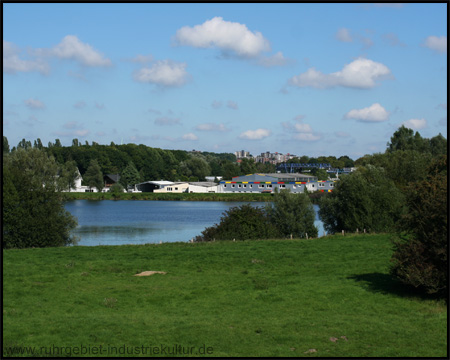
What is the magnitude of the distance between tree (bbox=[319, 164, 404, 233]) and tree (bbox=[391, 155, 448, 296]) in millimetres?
32352

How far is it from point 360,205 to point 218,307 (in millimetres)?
37008

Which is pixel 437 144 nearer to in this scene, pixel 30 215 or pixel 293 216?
pixel 293 216

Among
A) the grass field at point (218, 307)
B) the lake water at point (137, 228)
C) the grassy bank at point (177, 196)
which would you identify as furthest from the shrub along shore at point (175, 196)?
the grass field at point (218, 307)

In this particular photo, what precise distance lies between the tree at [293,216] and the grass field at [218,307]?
65.6ft

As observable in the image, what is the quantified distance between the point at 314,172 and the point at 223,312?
183m

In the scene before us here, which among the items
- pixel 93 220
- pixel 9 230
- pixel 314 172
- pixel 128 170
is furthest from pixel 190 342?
pixel 314 172

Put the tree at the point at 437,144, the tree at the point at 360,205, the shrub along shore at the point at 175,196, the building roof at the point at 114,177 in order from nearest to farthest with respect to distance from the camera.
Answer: the tree at the point at 360,205, the tree at the point at 437,144, the shrub along shore at the point at 175,196, the building roof at the point at 114,177

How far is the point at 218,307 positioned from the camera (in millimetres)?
18609

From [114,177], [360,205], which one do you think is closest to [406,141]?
[360,205]

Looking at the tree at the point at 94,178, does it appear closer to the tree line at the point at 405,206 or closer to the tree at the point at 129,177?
the tree at the point at 129,177

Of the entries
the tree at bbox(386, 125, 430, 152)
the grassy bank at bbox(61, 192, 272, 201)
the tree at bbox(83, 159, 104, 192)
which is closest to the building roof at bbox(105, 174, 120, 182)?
the tree at bbox(83, 159, 104, 192)

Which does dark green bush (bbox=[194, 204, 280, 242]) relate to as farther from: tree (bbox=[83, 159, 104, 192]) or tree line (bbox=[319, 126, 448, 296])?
tree (bbox=[83, 159, 104, 192])

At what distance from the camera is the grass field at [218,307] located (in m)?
14.3

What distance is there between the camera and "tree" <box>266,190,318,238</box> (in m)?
50.5
